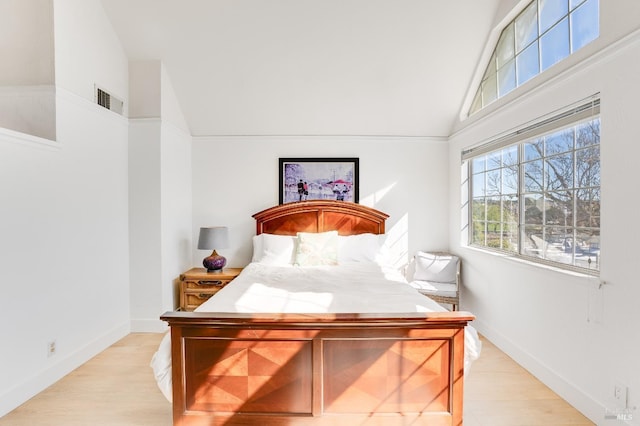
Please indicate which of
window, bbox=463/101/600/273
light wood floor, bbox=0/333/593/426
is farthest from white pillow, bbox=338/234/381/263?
light wood floor, bbox=0/333/593/426

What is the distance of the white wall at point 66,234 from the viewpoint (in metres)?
2.39

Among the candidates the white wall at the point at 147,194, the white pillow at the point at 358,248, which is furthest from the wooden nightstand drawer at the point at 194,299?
the white pillow at the point at 358,248

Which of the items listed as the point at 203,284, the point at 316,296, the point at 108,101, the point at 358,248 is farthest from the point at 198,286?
the point at 108,101

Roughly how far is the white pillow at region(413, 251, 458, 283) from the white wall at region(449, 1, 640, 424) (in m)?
0.90

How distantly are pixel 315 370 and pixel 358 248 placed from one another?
2.17 m

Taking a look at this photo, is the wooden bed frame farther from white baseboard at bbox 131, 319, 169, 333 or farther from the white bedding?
white baseboard at bbox 131, 319, 169, 333

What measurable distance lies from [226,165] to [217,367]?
2987 millimetres

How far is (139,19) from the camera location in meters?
3.40

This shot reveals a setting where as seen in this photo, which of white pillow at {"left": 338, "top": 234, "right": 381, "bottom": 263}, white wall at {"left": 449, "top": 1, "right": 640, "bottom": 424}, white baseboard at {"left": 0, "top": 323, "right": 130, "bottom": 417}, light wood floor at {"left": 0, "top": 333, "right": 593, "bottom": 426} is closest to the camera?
white wall at {"left": 449, "top": 1, "right": 640, "bottom": 424}

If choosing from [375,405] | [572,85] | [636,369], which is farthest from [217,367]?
[572,85]

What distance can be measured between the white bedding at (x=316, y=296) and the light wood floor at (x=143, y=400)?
20.1 inches

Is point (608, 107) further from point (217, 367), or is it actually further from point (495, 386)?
point (217, 367)

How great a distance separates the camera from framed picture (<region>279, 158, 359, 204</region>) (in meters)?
4.50

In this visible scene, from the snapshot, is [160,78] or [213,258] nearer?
[160,78]
